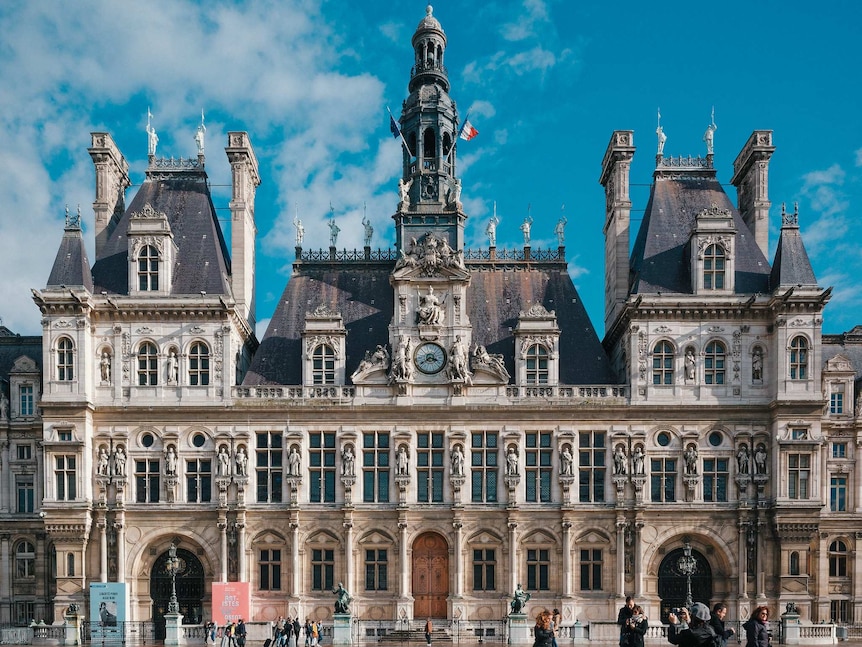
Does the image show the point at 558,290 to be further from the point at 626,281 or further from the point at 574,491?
the point at 574,491

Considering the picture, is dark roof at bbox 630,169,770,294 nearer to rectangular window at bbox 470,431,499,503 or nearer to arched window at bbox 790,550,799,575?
rectangular window at bbox 470,431,499,503

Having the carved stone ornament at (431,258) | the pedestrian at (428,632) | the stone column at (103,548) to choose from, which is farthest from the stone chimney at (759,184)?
the stone column at (103,548)

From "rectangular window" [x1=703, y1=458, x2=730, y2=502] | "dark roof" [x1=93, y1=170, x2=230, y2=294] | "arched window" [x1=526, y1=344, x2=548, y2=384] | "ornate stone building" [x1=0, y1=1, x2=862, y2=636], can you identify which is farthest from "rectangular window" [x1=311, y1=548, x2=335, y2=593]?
"rectangular window" [x1=703, y1=458, x2=730, y2=502]

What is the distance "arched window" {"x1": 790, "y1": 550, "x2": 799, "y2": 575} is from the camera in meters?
52.0

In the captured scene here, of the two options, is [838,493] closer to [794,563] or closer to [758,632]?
[794,563]

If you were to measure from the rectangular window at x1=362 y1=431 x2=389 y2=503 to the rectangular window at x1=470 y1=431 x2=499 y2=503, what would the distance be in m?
5.02

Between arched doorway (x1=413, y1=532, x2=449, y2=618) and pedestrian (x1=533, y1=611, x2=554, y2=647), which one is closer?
pedestrian (x1=533, y1=611, x2=554, y2=647)

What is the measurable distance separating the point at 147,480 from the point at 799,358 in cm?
3837

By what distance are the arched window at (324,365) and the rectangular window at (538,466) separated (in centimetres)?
1214

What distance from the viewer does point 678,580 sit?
53.7 meters

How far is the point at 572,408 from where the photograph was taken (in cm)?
5391

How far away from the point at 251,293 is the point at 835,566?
134 feet

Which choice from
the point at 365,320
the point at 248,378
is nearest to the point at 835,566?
the point at 365,320

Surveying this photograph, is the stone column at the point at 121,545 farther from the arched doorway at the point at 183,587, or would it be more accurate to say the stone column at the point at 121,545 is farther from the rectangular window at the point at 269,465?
the rectangular window at the point at 269,465
